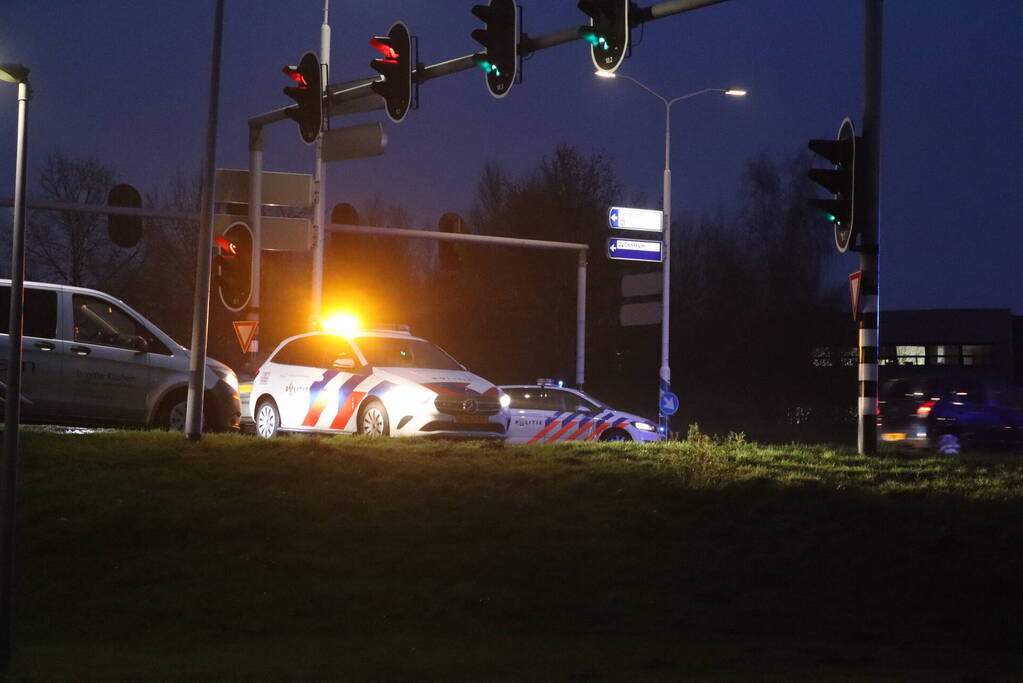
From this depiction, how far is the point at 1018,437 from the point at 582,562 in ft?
49.4

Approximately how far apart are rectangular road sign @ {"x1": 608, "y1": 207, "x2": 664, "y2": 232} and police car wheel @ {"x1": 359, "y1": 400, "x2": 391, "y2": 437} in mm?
14182

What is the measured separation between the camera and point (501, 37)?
46.9ft

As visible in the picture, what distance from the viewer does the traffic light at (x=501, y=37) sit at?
46.8ft

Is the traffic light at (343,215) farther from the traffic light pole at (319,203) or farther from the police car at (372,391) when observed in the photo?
the police car at (372,391)

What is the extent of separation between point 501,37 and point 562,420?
10177 mm

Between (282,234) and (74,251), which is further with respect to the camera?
(74,251)

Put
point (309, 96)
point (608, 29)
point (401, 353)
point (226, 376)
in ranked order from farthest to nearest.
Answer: point (401, 353) → point (309, 96) → point (226, 376) → point (608, 29)

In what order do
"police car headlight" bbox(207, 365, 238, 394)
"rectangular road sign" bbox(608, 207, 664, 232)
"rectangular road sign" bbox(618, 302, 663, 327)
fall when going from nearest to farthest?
"police car headlight" bbox(207, 365, 238, 394) → "rectangular road sign" bbox(618, 302, 663, 327) → "rectangular road sign" bbox(608, 207, 664, 232)

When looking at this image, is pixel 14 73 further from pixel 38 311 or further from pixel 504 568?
pixel 38 311

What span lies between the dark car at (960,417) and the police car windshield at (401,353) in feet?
30.5

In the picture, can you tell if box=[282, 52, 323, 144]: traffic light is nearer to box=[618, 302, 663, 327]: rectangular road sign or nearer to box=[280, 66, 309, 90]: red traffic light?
box=[280, 66, 309, 90]: red traffic light

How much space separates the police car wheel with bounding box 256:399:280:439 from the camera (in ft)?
61.0

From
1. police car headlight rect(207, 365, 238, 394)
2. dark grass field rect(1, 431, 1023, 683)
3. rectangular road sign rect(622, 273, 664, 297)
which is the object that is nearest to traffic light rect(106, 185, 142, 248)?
police car headlight rect(207, 365, 238, 394)

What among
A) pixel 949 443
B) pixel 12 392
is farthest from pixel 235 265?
pixel 949 443
